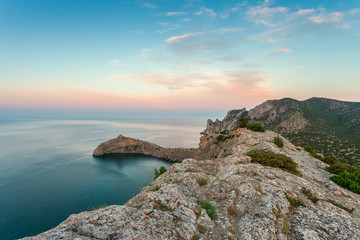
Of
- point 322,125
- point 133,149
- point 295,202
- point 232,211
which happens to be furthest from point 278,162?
point 133,149

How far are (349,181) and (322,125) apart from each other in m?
81.2

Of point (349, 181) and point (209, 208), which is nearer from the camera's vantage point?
point (209, 208)

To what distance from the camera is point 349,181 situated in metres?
11.7

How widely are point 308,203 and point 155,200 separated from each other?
8420 mm

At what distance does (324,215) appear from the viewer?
23.5 ft

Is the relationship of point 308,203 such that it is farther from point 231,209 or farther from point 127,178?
point 127,178

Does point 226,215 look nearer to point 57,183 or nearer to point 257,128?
point 257,128

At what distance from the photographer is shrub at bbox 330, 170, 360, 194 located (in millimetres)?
11281

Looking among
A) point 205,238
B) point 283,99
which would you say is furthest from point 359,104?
point 205,238

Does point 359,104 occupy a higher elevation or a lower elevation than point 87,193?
higher

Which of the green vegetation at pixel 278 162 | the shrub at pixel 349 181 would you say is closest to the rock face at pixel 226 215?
the shrub at pixel 349 181

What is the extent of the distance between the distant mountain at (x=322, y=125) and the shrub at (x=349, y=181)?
120ft

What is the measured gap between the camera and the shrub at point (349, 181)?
11.3 m

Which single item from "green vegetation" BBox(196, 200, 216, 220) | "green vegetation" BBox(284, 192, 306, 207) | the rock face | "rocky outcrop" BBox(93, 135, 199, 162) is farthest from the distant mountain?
"rocky outcrop" BBox(93, 135, 199, 162)
